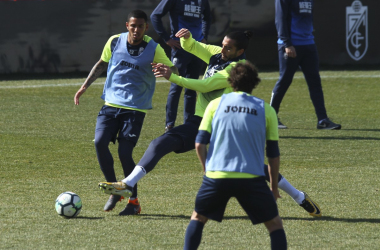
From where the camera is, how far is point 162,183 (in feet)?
26.7

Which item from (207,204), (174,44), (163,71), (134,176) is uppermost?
(163,71)

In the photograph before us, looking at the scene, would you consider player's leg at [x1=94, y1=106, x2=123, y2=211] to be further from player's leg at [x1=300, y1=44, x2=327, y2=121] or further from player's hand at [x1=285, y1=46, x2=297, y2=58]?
player's leg at [x1=300, y1=44, x2=327, y2=121]

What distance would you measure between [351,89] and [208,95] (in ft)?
33.6

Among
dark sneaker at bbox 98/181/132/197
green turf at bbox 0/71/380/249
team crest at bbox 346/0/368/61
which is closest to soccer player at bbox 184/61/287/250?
green turf at bbox 0/71/380/249

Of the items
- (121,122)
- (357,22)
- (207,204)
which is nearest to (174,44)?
(121,122)

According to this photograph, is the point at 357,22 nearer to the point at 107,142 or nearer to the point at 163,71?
the point at 107,142

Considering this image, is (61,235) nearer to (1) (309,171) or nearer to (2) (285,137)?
(1) (309,171)

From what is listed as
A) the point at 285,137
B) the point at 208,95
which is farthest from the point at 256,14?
the point at 208,95

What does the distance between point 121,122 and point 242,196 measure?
251cm

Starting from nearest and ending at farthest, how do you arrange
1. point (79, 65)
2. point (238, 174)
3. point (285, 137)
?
1. point (238, 174)
2. point (285, 137)
3. point (79, 65)

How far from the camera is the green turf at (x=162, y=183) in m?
6.00

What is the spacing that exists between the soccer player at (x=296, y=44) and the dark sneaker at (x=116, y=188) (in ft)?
18.3

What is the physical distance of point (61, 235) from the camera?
6023 millimetres

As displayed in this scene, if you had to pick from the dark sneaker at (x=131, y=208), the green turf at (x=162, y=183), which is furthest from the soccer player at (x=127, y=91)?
the green turf at (x=162, y=183)
